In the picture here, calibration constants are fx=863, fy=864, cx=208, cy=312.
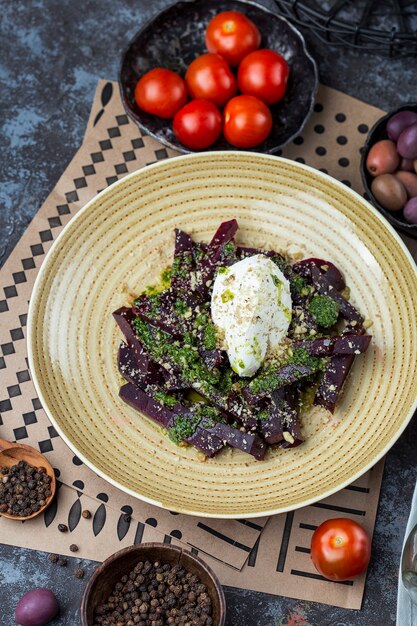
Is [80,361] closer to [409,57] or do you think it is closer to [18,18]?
[18,18]

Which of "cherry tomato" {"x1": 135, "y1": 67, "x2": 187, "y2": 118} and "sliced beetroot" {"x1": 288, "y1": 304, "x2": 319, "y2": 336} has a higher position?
"cherry tomato" {"x1": 135, "y1": 67, "x2": 187, "y2": 118}

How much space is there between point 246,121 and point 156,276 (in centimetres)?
79

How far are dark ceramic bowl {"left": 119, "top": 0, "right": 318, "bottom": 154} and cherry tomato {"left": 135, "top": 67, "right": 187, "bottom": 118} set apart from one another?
70mm

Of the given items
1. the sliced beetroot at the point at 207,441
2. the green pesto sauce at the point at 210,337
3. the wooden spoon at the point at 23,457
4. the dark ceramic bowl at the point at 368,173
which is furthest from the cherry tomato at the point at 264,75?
the wooden spoon at the point at 23,457

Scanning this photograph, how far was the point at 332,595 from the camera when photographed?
353 centimetres

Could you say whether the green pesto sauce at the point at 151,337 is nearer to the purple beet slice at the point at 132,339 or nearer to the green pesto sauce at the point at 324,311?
the purple beet slice at the point at 132,339

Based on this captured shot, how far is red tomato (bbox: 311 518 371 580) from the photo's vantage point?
3.40 metres

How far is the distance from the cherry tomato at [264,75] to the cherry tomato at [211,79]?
0.07 meters

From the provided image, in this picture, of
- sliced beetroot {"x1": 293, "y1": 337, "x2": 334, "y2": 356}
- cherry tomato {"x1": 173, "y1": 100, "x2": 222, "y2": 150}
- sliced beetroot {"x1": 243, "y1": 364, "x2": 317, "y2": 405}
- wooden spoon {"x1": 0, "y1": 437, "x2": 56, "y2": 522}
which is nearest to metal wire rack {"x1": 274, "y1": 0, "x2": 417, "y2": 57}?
cherry tomato {"x1": 173, "y1": 100, "x2": 222, "y2": 150}

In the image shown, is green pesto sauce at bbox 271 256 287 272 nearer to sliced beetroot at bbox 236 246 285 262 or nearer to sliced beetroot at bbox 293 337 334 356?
sliced beetroot at bbox 236 246 285 262

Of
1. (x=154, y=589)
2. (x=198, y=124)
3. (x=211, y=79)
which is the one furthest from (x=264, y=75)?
(x=154, y=589)

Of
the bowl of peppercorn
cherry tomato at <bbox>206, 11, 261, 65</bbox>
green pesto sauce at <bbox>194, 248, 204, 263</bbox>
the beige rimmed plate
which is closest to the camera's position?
the bowl of peppercorn

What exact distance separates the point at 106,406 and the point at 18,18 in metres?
2.02

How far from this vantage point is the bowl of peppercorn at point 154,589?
3.34m
